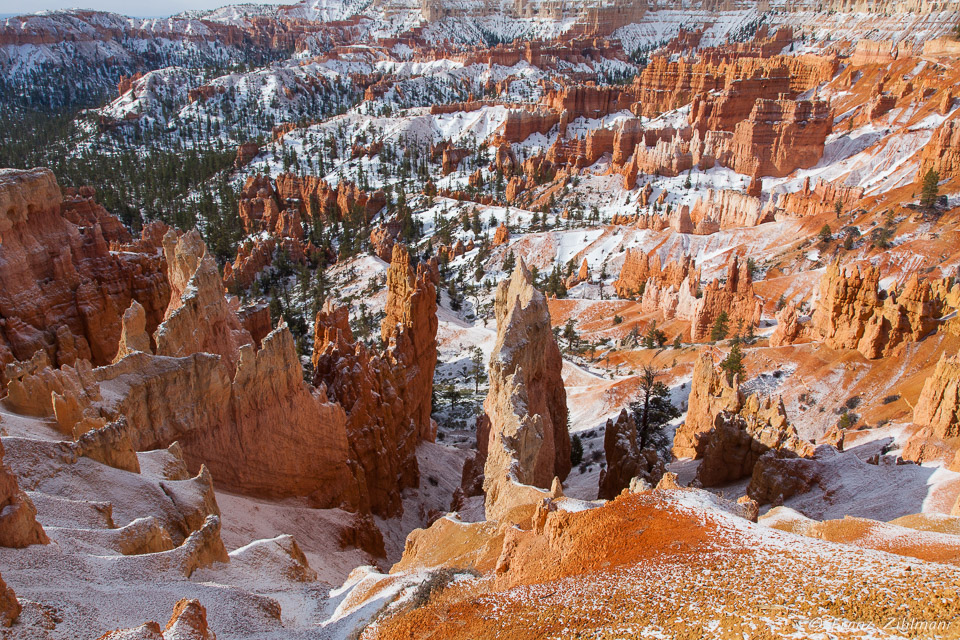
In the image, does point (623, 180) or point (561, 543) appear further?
point (623, 180)

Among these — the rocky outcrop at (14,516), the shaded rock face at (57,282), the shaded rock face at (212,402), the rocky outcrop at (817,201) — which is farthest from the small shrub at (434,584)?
the rocky outcrop at (817,201)

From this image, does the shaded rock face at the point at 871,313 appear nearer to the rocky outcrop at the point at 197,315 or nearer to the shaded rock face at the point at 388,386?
the shaded rock face at the point at 388,386

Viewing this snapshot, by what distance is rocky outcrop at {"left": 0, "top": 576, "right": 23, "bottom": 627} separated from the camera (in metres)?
8.80

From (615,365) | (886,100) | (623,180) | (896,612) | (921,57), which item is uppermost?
(921,57)

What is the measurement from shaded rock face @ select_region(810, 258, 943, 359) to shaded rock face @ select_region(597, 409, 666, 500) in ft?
57.2

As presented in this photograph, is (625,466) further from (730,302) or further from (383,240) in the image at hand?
(383,240)

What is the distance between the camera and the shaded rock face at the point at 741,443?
24.3 m

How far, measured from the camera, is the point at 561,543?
12344 millimetres

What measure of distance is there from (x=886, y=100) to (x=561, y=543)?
109 meters

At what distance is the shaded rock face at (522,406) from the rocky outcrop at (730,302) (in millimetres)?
26110

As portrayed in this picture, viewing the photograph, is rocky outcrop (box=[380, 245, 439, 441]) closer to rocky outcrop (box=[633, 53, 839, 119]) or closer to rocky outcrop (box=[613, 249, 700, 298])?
rocky outcrop (box=[613, 249, 700, 298])

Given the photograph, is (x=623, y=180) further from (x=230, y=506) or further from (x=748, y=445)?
(x=230, y=506)

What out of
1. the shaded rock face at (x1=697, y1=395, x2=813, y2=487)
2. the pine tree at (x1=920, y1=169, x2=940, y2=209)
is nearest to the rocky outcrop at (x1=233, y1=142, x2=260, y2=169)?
the pine tree at (x1=920, y1=169, x2=940, y2=209)

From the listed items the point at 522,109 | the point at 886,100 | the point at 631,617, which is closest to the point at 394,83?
the point at 522,109
